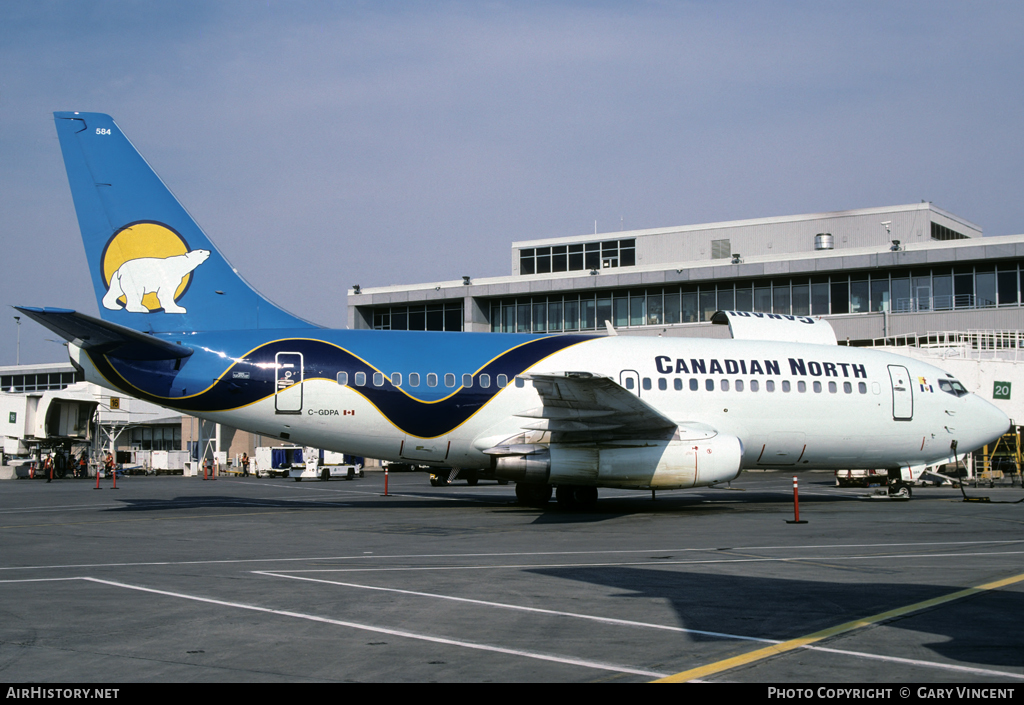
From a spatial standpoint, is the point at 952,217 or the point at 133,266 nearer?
the point at 133,266

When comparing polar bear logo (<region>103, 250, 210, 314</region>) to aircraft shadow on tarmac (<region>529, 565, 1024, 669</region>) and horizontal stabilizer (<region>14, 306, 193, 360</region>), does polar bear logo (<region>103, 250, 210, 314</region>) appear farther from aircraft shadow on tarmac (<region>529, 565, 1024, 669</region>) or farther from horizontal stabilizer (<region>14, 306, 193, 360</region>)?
aircraft shadow on tarmac (<region>529, 565, 1024, 669</region>)

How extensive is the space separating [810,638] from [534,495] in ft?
52.8

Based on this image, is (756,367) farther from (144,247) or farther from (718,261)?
(718,261)

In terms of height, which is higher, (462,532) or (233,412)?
(233,412)

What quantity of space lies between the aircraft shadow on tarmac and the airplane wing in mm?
8018

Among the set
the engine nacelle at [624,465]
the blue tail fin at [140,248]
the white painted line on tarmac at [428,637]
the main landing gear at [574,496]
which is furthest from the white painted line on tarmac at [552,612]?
the main landing gear at [574,496]

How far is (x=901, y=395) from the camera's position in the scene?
2359cm

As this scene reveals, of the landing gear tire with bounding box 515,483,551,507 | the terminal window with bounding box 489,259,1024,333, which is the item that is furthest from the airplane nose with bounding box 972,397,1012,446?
the terminal window with bounding box 489,259,1024,333

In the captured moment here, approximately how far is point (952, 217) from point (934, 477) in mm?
29722

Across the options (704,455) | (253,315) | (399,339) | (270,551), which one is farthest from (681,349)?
(270,551)

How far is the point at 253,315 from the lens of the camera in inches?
837

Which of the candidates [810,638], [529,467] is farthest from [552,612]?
[529,467]

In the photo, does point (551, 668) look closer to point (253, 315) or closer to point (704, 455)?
point (704, 455)

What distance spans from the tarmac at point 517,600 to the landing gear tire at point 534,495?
4231 mm
